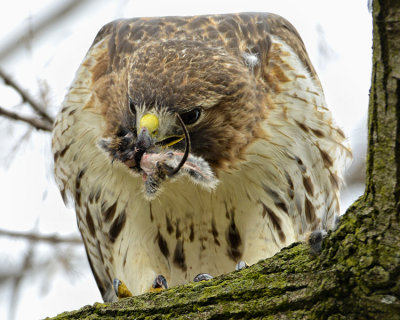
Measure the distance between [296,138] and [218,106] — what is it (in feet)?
2.17

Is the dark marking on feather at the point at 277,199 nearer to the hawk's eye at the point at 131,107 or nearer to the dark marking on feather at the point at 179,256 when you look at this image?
the dark marking on feather at the point at 179,256

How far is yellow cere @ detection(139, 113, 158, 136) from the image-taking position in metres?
3.76

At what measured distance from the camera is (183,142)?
155 inches

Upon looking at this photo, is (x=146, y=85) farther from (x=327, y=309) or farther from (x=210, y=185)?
(x=327, y=309)

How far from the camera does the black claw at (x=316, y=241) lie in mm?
2582

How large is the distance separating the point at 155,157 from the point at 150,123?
0.19m

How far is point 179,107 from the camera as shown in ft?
12.8

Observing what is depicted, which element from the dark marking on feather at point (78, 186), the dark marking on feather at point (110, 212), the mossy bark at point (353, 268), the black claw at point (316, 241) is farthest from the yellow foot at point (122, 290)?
the black claw at point (316, 241)

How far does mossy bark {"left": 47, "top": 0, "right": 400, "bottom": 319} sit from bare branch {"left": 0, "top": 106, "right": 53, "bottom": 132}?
2.34 metres

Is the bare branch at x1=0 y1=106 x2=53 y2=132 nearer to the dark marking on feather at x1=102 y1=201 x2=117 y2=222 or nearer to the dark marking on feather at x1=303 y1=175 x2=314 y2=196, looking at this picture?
the dark marking on feather at x1=102 y1=201 x2=117 y2=222

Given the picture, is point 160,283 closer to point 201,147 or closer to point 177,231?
point 177,231

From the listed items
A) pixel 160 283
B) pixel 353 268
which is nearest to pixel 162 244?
pixel 160 283

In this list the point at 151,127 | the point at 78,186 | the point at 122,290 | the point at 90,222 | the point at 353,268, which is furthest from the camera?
the point at 90,222

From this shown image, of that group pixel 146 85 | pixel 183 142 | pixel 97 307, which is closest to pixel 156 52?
pixel 146 85
